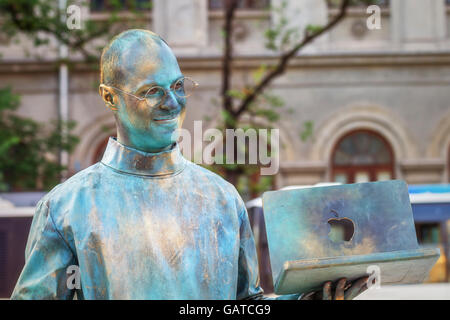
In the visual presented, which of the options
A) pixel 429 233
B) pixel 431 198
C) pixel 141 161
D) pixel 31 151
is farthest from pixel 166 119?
pixel 31 151

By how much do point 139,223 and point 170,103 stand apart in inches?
12.3

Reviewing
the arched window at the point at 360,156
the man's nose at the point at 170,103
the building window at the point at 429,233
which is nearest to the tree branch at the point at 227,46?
the building window at the point at 429,233

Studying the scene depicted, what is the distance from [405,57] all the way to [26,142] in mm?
7617

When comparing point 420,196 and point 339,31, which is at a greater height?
point 339,31

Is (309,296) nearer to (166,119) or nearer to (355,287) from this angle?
(355,287)

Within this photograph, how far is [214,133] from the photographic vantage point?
1333cm

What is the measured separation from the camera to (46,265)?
1.89m

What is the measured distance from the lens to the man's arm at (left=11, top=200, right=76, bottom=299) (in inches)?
73.5

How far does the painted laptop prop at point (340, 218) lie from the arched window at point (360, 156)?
14014mm

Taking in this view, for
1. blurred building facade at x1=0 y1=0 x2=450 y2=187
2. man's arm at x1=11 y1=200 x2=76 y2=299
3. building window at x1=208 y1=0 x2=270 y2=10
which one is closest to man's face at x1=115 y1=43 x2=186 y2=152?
man's arm at x1=11 y1=200 x2=76 y2=299

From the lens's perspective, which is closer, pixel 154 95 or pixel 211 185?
pixel 154 95

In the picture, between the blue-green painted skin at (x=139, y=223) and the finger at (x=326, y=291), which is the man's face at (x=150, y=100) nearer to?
the blue-green painted skin at (x=139, y=223)
